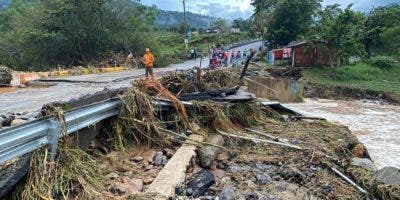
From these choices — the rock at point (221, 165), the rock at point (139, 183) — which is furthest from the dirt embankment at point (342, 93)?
the rock at point (139, 183)

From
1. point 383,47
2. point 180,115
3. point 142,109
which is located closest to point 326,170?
point 180,115

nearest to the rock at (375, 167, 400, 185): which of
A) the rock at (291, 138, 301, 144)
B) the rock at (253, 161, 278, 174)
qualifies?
the rock at (291, 138, 301, 144)

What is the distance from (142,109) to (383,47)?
133 ft

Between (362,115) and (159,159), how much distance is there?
58.0 ft

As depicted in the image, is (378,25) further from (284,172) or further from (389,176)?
(284,172)

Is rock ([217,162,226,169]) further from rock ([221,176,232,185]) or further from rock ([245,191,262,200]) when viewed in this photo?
rock ([245,191,262,200])

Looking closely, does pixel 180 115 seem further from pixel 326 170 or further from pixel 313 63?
pixel 313 63

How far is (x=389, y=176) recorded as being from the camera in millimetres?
7461

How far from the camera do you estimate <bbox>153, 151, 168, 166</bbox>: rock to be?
6425mm

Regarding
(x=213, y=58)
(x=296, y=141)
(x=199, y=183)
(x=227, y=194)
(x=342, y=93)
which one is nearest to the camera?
(x=227, y=194)

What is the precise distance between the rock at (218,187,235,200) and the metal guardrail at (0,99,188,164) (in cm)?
192

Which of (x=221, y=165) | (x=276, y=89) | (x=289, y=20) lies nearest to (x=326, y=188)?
(x=221, y=165)

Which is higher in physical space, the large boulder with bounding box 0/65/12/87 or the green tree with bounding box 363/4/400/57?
the green tree with bounding box 363/4/400/57

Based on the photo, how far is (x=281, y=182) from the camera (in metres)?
6.50
